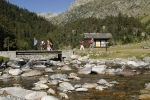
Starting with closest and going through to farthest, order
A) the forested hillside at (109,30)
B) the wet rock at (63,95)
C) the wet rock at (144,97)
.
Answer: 1. the wet rock at (144,97)
2. the wet rock at (63,95)
3. the forested hillside at (109,30)

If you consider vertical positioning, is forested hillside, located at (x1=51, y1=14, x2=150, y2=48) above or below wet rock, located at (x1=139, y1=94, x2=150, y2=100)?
above

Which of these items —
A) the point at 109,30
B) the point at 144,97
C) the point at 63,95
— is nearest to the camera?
the point at 144,97

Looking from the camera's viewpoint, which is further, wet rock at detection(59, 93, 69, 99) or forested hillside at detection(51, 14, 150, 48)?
forested hillside at detection(51, 14, 150, 48)

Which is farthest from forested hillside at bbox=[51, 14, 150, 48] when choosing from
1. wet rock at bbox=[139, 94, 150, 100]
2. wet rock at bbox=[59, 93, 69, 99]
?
wet rock at bbox=[59, 93, 69, 99]

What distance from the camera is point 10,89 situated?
73.3ft

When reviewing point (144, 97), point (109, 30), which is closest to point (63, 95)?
point (144, 97)

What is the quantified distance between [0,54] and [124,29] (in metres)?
99.1

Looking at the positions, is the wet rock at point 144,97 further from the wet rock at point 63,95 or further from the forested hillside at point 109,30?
the forested hillside at point 109,30

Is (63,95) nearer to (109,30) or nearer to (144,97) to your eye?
(144,97)

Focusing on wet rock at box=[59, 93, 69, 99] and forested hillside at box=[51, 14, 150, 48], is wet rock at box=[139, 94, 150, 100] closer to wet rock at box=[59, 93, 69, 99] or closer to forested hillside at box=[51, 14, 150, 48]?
wet rock at box=[59, 93, 69, 99]

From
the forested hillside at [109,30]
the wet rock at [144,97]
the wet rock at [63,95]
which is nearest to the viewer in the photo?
the wet rock at [144,97]

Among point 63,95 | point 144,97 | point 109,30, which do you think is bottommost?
point 144,97

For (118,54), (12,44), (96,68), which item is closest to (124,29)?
(12,44)

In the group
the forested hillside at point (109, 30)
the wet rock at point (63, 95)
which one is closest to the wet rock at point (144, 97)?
the wet rock at point (63, 95)
